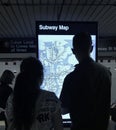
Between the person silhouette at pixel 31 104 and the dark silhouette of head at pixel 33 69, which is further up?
the dark silhouette of head at pixel 33 69

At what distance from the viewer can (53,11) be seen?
938cm

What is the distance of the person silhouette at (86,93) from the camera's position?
3426 millimetres

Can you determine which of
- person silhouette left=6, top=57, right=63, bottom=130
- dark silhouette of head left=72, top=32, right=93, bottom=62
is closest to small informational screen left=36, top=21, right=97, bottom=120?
dark silhouette of head left=72, top=32, right=93, bottom=62

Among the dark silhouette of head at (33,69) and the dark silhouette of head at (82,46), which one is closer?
the dark silhouette of head at (33,69)

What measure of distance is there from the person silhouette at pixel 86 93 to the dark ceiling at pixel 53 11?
15.5 feet

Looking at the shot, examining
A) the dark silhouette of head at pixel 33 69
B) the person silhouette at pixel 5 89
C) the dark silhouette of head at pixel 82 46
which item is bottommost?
the person silhouette at pixel 5 89

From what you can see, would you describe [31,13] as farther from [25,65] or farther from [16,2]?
[25,65]

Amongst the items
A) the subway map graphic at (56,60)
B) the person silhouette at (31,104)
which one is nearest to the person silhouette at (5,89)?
the subway map graphic at (56,60)

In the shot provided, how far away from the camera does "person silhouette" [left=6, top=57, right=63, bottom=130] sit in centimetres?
321

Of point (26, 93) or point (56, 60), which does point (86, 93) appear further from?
point (56, 60)

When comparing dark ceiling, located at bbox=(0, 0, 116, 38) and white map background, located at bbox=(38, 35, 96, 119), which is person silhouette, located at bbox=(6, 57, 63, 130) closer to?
white map background, located at bbox=(38, 35, 96, 119)

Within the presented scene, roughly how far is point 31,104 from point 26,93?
95 millimetres

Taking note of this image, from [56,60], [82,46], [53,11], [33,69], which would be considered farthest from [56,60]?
[53,11]

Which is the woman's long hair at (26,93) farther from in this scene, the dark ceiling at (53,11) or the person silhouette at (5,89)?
the dark ceiling at (53,11)
